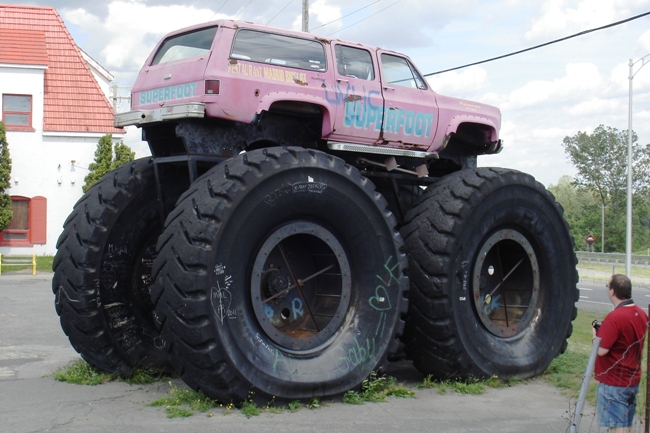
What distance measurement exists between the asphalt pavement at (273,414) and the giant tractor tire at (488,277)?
14.4 inches

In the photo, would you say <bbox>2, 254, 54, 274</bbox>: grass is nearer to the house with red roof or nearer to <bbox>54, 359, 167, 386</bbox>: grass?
the house with red roof

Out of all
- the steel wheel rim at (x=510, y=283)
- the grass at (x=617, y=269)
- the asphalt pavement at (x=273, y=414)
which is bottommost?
the grass at (x=617, y=269)

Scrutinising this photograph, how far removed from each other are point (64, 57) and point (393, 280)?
2877 cm

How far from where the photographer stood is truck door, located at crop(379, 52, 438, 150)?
835 centimetres

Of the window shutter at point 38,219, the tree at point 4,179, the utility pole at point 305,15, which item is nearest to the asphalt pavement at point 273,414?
the utility pole at point 305,15

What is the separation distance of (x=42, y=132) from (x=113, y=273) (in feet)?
82.3

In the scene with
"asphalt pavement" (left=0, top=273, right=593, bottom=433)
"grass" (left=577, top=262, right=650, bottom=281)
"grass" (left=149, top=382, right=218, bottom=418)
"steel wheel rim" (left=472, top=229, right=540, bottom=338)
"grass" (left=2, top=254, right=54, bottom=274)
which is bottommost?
"grass" (left=577, top=262, right=650, bottom=281)

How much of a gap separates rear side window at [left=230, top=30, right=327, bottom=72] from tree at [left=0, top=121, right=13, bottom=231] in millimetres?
24385

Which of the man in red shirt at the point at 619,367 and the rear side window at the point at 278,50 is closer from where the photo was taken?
the man in red shirt at the point at 619,367

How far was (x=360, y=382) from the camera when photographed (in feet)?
22.6

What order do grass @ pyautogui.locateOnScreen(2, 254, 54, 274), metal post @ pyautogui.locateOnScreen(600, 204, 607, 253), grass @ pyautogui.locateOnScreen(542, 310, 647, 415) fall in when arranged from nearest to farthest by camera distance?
grass @ pyautogui.locateOnScreen(542, 310, 647, 415)
grass @ pyautogui.locateOnScreen(2, 254, 54, 274)
metal post @ pyautogui.locateOnScreen(600, 204, 607, 253)

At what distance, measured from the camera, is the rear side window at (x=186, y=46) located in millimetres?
7622

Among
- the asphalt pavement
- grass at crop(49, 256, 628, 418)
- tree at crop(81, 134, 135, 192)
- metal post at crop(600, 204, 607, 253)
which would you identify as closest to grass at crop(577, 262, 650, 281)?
metal post at crop(600, 204, 607, 253)

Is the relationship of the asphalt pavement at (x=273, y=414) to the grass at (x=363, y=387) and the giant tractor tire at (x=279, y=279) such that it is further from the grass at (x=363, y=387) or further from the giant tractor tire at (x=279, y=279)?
the giant tractor tire at (x=279, y=279)
